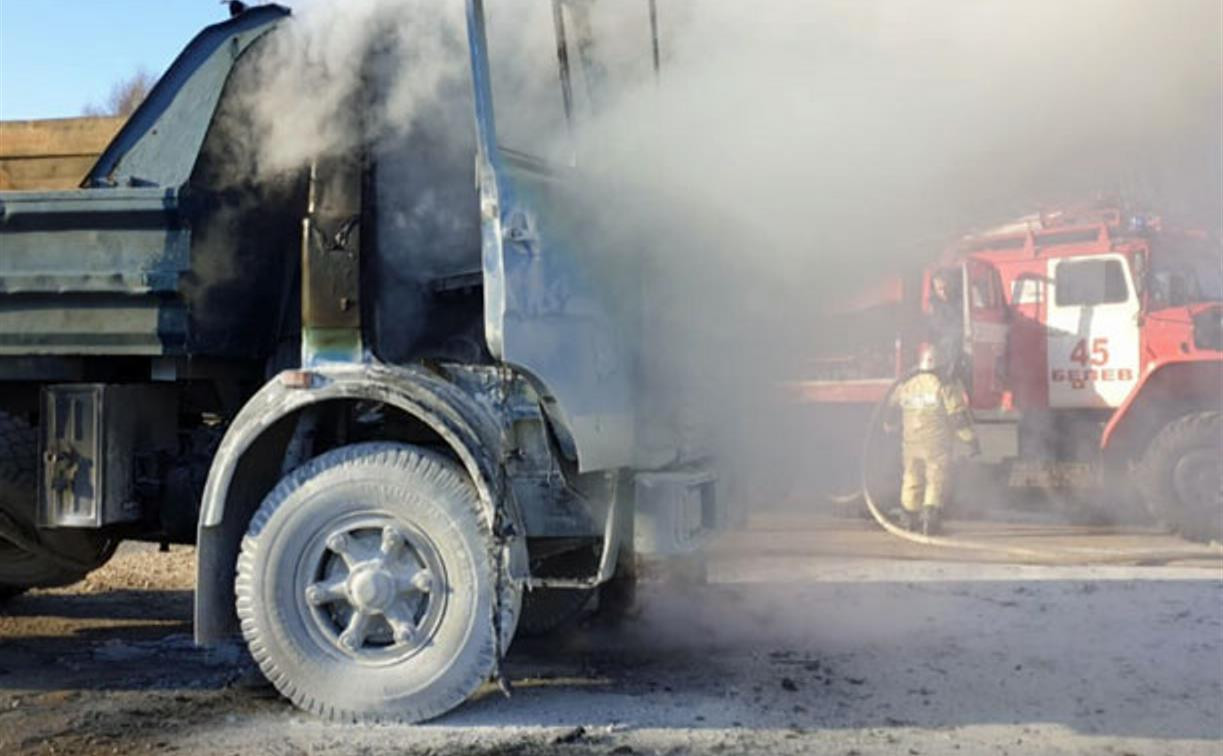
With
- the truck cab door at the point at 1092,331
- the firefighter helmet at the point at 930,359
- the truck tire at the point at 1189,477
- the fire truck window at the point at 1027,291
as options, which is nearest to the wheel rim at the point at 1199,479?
the truck tire at the point at 1189,477

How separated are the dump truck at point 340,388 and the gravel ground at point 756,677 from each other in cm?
34

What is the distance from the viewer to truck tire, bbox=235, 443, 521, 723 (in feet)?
13.3

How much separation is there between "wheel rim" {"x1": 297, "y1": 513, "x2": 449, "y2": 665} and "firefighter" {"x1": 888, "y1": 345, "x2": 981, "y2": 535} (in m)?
6.12

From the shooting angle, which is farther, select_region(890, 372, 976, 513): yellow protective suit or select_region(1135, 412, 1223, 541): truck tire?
select_region(890, 372, 976, 513): yellow protective suit

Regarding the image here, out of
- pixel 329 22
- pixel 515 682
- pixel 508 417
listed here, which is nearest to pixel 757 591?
pixel 515 682

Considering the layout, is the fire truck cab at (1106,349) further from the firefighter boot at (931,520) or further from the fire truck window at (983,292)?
the firefighter boot at (931,520)

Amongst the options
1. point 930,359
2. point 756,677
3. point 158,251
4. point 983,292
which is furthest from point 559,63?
point 983,292

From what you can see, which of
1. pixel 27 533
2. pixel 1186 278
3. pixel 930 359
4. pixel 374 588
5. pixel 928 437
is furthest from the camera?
pixel 1186 278

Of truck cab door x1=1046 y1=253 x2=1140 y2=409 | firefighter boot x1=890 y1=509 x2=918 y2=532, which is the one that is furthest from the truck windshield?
truck cab door x1=1046 y1=253 x2=1140 y2=409

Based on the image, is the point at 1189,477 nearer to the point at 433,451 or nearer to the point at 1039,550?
the point at 1039,550

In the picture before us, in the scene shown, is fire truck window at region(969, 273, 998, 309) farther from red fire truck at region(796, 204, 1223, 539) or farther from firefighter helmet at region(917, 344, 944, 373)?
firefighter helmet at region(917, 344, 944, 373)

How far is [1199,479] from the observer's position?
30.6 ft

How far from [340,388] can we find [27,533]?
5.82 ft

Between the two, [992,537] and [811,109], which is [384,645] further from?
[992,537]
